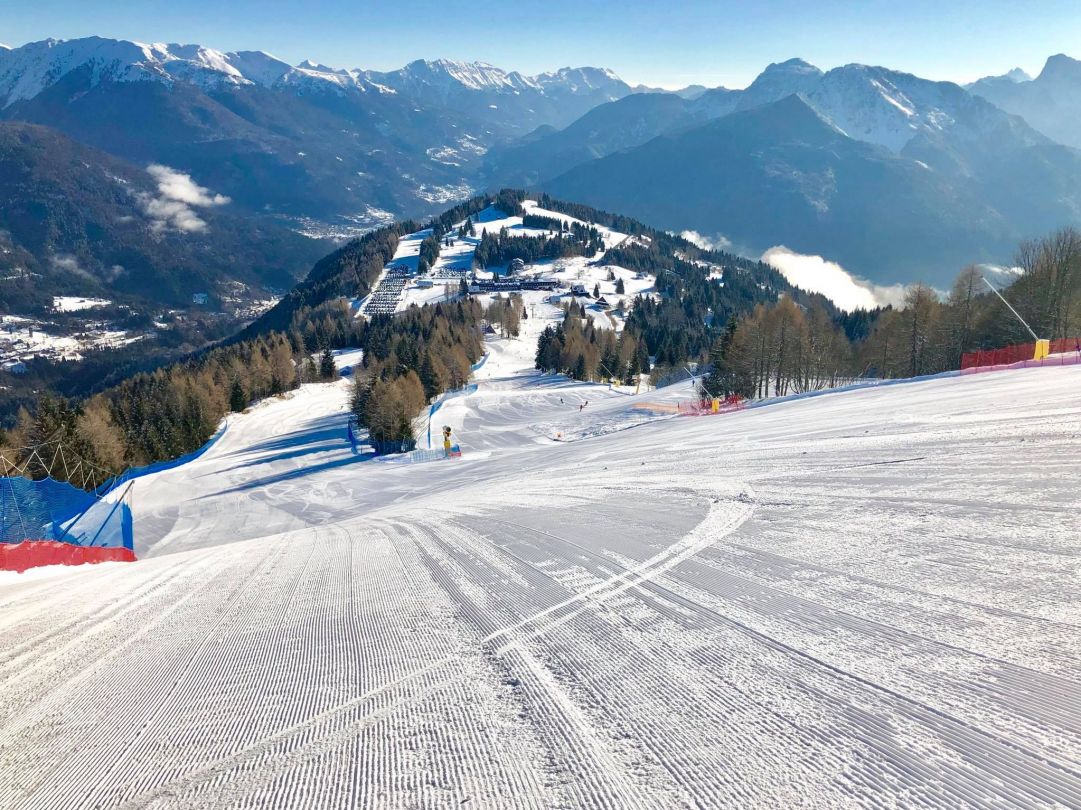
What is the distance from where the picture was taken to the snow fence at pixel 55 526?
10492mm

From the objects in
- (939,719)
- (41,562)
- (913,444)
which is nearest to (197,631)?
(939,719)

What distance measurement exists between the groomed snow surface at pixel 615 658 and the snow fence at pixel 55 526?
253cm

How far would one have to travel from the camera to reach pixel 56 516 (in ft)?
49.9

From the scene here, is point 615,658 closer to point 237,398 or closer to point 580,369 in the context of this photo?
point 237,398

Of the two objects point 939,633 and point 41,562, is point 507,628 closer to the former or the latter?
point 939,633

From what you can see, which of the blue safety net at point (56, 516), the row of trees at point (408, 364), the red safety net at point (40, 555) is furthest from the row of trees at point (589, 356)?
the red safety net at point (40, 555)

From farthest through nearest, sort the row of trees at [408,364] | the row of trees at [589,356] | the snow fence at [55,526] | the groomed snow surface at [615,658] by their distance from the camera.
Result: the row of trees at [589,356] → the row of trees at [408,364] → the snow fence at [55,526] → the groomed snow surface at [615,658]

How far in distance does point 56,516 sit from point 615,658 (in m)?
17.7

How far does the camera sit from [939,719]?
293 cm

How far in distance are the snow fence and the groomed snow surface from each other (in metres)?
2.53

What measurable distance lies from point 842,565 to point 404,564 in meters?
4.82

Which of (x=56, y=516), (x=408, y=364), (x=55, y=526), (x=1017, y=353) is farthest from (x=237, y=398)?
(x=1017, y=353)

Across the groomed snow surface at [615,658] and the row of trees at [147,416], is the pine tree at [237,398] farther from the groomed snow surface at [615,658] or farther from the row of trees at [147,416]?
the groomed snow surface at [615,658]

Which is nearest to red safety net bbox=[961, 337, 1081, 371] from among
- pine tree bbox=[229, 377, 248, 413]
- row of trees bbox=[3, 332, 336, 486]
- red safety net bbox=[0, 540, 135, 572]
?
red safety net bbox=[0, 540, 135, 572]
